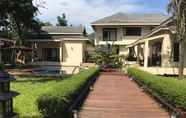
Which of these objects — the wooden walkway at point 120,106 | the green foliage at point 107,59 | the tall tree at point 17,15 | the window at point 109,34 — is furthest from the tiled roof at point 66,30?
the wooden walkway at point 120,106

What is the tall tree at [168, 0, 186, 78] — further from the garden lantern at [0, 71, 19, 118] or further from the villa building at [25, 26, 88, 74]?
the garden lantern at [0, 71, 19, 118]

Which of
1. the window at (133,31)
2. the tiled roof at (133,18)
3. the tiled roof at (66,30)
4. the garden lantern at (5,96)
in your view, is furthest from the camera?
the window at (133,31)

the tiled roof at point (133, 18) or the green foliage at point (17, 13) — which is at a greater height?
the tiled roof at point (133, 18)

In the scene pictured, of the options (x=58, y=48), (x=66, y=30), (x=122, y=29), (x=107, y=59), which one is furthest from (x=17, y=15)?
(x=122, y=29)

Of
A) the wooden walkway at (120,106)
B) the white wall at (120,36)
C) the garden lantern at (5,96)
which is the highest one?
the white wall at (120,36)

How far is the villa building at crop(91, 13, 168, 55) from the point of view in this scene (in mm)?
43750

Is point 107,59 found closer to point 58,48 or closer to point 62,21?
point 58,48

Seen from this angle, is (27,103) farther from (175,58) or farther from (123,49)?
(123,49)

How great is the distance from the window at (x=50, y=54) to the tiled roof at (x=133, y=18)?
18.3ft

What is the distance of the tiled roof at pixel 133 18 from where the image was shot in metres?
43.9

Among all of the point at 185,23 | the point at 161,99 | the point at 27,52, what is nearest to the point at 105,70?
the point at 185,23

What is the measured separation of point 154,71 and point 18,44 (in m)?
18.0

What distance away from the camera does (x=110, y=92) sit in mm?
17047

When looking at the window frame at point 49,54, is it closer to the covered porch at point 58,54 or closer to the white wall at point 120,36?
the covered porch at point 58,54
